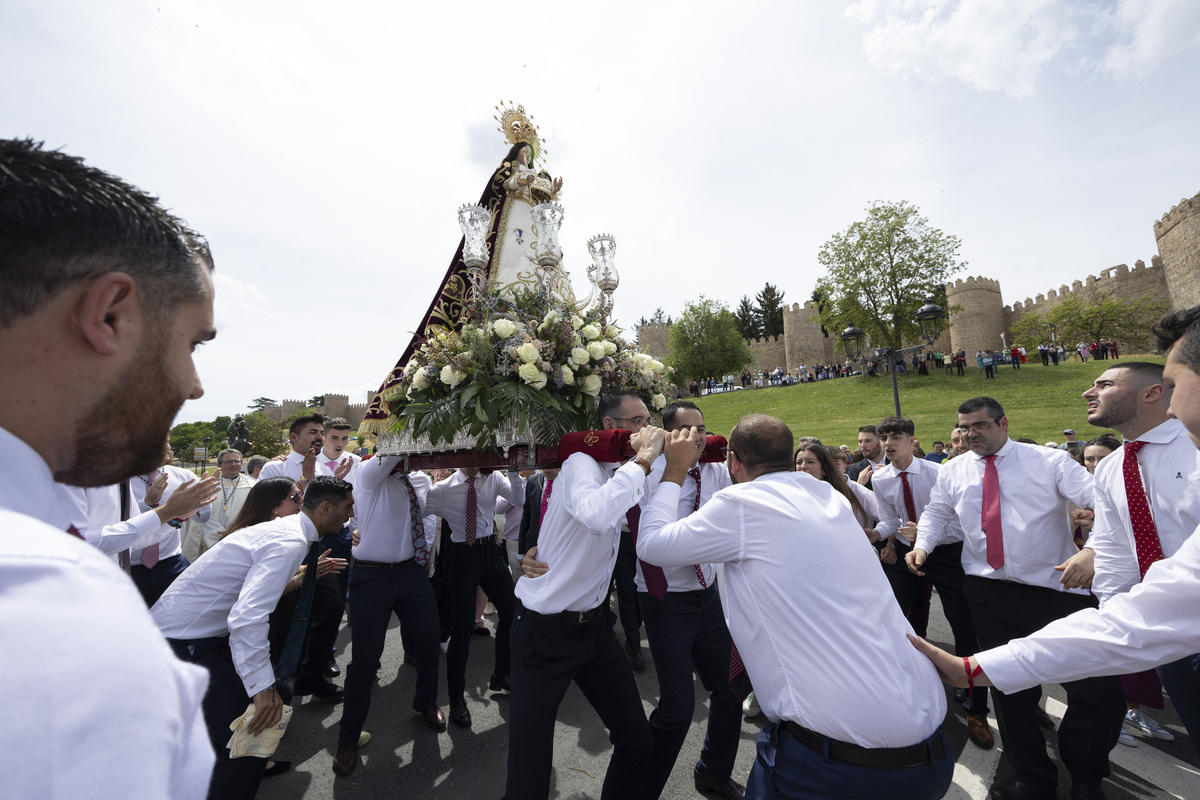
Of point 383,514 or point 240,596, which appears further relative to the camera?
point 383,514

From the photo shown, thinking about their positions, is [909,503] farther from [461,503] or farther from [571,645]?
[461,503]

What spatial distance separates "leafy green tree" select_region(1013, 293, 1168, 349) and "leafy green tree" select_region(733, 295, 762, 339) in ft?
103

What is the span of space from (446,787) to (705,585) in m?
2.29

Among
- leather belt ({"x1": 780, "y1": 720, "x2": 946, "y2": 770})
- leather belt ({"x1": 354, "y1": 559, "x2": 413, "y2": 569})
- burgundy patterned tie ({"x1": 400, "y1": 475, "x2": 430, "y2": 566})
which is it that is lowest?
leather belt ({"x1": 780, "y1": 720, "x2": 946, "y2": 770})

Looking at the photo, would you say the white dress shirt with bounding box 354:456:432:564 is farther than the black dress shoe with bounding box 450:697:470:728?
No

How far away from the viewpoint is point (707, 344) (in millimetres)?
49812

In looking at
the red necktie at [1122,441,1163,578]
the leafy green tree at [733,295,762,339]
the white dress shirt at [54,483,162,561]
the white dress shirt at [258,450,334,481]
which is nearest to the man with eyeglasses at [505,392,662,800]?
the white dress shirt at [54,483,162,561]

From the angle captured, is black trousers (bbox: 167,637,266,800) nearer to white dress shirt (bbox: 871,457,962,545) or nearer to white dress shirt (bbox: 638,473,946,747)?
white dress shirt (bbox: 638,473,946,747)

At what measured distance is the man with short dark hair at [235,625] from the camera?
2.99 meters

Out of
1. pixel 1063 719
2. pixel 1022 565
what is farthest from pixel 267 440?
pixel 1063 719

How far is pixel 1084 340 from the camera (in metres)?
35.0

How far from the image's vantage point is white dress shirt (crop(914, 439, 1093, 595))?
4109 mm

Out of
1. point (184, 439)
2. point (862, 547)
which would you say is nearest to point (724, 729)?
point (862, 547)

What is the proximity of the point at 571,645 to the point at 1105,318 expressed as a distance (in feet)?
145
